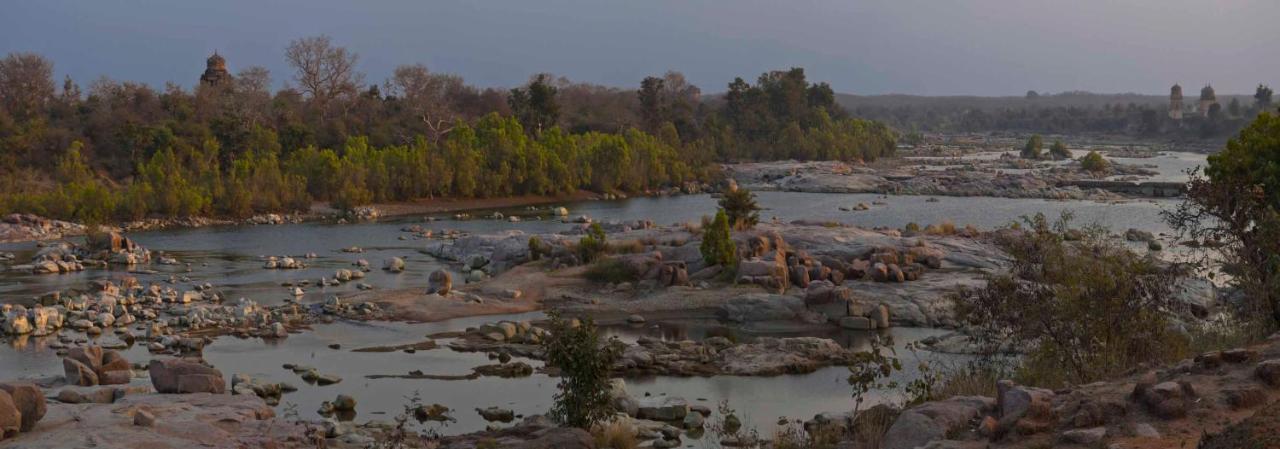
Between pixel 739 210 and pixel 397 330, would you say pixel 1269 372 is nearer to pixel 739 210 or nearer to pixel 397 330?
pixel 397 330

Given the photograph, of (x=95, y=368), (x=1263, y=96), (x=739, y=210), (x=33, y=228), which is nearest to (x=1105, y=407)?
(x=95, y=368)

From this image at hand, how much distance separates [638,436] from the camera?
17.6 m

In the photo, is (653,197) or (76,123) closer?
(76,123)

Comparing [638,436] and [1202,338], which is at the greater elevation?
[1202,338]

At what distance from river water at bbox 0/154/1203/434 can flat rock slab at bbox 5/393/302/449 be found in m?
1.38

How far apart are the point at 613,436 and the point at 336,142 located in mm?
63200

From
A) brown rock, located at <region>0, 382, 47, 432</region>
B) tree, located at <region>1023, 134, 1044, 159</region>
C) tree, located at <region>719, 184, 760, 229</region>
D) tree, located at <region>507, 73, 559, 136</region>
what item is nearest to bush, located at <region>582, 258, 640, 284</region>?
tree, located at <region>719, 184, 760, 229</region>

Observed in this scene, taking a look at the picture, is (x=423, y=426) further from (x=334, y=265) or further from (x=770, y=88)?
(x=770, y=88)

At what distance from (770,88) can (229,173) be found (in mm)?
59116

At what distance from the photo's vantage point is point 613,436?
16.6 metres

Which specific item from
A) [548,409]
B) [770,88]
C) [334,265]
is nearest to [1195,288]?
[548,409]

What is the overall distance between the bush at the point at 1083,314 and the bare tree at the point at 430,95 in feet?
219

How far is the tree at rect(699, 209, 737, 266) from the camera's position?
34.6 m

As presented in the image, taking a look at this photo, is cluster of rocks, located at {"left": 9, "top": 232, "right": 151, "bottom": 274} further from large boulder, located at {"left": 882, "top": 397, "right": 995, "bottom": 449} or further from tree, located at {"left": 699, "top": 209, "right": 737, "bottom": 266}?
large boulder, located at {"left": 882, "top": 397, "right": 995, "bottom": 449}
